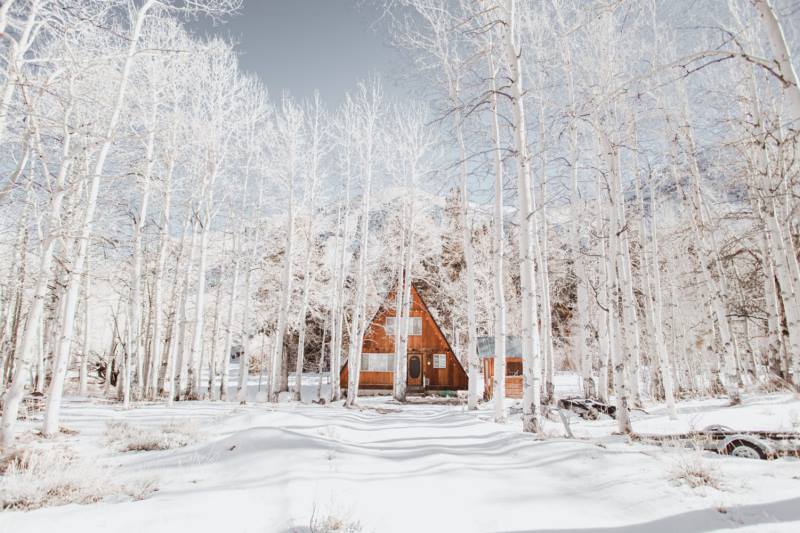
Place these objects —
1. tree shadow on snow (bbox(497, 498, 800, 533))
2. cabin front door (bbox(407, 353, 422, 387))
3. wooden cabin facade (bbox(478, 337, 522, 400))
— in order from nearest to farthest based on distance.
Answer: tree shadow on snow (bbox(497, 498, 800, 533))
wooden cabin facade (bbox(478, 337, 522, 400))
cabin front door (bbox(407, 353, 422, 387))

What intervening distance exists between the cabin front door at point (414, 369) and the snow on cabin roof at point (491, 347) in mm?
3972

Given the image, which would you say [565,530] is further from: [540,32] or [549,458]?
[540,32]

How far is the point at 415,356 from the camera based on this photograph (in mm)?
25625

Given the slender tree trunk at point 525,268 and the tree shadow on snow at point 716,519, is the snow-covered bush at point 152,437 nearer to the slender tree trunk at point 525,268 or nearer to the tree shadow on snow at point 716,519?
the tree shadow on snow at point 716,519

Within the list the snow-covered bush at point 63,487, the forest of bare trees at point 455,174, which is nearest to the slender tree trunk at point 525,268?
the forest of bare trees at point 455,174

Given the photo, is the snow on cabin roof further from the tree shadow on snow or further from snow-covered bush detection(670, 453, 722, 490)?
the tree shadow on snow

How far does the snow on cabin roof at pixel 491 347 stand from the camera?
77.0 ft

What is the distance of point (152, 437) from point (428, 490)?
488cm

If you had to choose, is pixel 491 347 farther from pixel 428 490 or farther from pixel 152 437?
pixel 428 490

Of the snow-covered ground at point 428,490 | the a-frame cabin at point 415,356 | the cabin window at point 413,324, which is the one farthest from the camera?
the cabin window at point 413,324

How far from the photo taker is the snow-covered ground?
308 cm

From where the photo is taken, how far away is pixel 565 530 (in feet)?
9.78

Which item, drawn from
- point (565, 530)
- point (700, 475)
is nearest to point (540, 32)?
point (700, 475)

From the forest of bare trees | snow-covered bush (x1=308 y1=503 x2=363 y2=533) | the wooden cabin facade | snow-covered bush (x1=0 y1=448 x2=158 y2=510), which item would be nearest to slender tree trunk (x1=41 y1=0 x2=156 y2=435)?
the forest of bare trees
